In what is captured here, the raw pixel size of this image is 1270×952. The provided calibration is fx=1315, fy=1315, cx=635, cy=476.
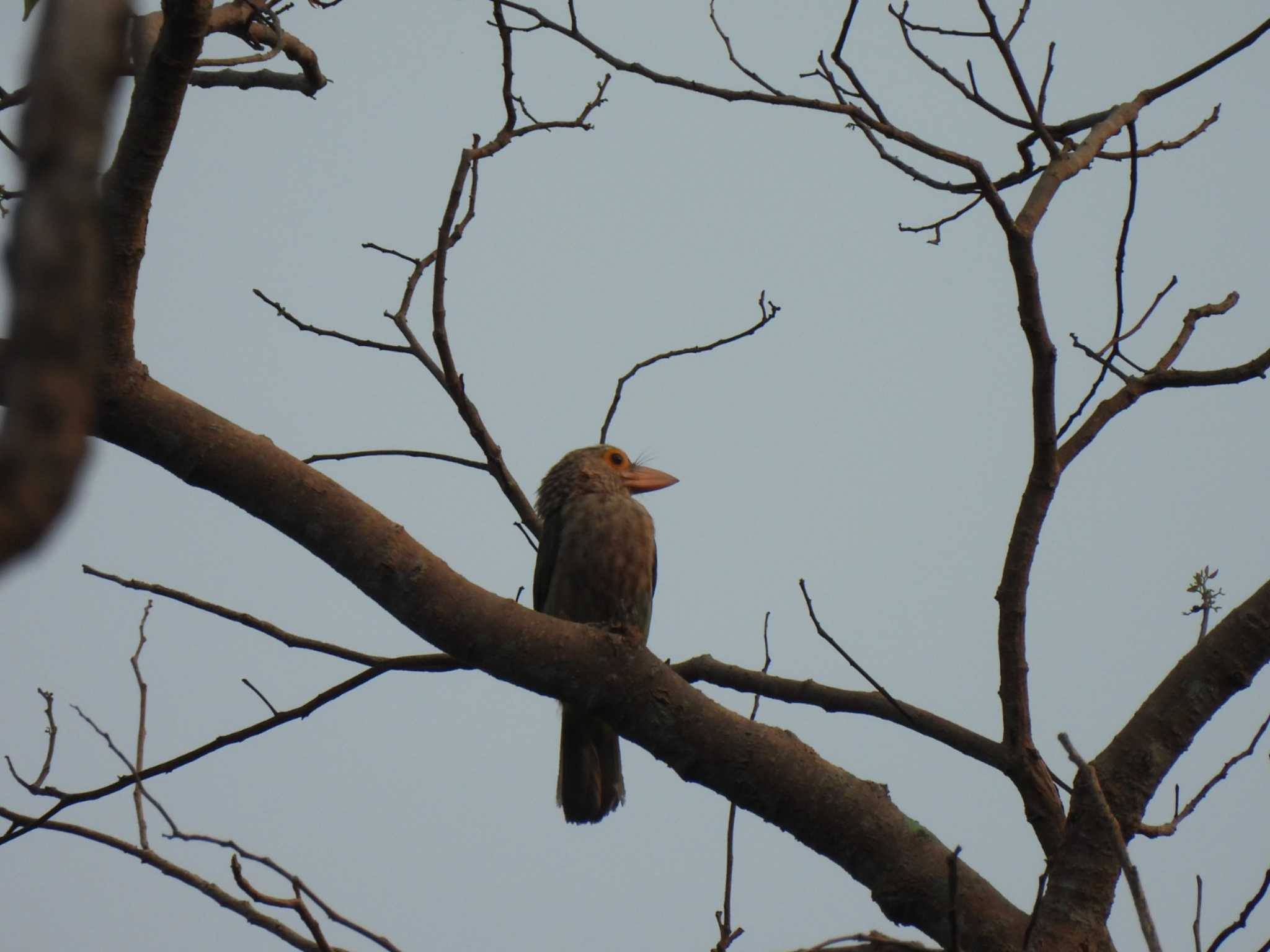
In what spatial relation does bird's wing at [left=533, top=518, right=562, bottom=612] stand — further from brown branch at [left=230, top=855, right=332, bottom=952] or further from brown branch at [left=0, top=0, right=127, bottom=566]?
brown branch at [left=0, top=0, right=127, bottom=566]

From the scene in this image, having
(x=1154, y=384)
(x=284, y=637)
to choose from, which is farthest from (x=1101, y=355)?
(x=284, y=637)

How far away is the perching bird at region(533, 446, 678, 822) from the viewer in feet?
16.3

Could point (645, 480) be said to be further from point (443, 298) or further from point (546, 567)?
point (443, 298)

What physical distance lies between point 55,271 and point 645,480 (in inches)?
209

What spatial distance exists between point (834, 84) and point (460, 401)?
132 cm

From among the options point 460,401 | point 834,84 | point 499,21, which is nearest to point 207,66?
point 499,21

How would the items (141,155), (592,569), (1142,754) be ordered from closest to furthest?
1. (141,155)
2. (1142,754)
3. (592,569)

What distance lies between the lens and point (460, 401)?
12.1ft

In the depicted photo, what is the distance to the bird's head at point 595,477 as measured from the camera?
5.61 m

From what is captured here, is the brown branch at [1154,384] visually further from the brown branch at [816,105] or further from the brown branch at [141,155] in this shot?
the brown branch at [141,155]

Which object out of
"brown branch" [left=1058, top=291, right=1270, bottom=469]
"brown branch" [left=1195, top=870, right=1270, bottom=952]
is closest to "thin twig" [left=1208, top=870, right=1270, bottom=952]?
"brown branch" [left=1195, top=870, right=1270, bottom=952]

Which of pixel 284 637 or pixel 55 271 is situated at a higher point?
pixel 284 637

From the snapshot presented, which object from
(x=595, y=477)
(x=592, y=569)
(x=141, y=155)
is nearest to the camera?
(x=141, y=155)

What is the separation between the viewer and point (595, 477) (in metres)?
5.63
